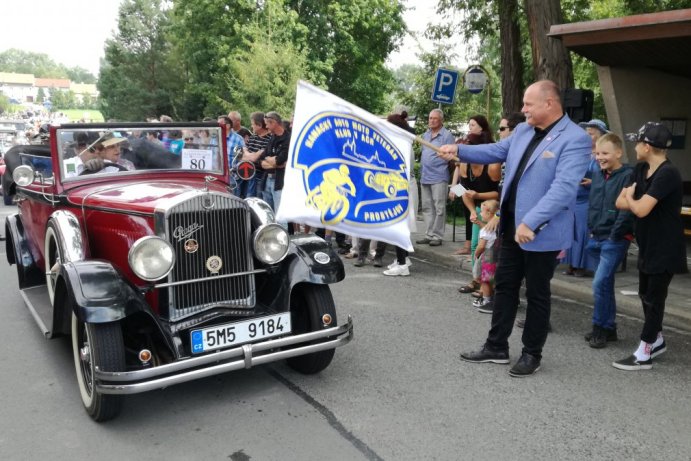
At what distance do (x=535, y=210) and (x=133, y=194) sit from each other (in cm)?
276

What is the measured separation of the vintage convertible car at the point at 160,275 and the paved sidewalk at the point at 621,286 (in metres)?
2.90

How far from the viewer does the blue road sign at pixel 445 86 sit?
9.17 m

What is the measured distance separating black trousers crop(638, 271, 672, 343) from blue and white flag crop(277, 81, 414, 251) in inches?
70.7

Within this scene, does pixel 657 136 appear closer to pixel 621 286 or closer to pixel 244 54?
pixel 621 286

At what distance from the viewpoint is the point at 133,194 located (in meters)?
4.14

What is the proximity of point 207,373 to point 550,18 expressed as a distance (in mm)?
8052

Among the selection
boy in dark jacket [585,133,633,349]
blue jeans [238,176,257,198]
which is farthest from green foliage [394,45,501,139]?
boy in dark jacket [585,133,633,349]

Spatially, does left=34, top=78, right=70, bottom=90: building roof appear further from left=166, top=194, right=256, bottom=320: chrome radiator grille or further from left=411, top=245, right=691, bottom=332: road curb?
left=166, top=194, right=256, bottom=320: chrome radiator grille

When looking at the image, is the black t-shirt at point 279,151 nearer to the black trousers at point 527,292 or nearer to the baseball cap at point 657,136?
the black trousers at point 527,292

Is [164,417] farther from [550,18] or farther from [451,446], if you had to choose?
[550,18]

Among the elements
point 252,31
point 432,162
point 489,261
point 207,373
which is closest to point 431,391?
point 207,373

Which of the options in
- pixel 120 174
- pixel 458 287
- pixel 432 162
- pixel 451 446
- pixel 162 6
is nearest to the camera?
pixel 451 446

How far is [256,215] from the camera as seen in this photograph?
4.29 metres

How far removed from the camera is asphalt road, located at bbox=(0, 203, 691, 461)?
3176mm
